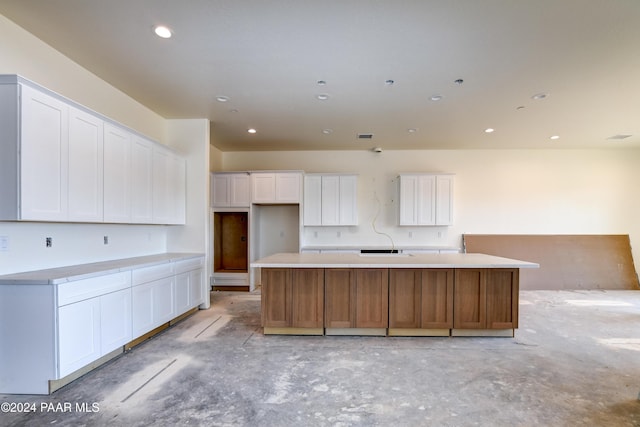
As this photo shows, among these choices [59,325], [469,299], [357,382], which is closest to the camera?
[59,325]

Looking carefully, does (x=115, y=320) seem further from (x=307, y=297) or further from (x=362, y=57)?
(x=362, y=57)

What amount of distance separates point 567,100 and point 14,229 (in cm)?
620

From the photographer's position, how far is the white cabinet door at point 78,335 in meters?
2.29

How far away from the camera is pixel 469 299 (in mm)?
3455

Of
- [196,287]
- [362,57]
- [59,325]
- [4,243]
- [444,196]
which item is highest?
[362,57]

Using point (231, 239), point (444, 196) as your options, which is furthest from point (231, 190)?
point (444, 196)

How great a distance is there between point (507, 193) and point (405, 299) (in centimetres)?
442

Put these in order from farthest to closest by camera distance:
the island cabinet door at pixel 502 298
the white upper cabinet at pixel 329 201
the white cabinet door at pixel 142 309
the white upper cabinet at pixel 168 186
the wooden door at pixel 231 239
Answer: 1. the wooden door at pixel 231 239
2. the white upper cabinet at pixel 329 201
3. the white upper cabinet at pixel 168 186
4. the island cabinet door at pixel 502 298
5. the white cabinet door at pixel 142 309

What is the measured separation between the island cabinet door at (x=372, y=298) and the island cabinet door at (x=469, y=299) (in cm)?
83

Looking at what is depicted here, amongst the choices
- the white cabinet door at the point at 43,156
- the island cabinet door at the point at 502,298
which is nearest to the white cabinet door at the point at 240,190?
the white cabinet door at the point at 43,156

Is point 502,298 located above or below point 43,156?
below

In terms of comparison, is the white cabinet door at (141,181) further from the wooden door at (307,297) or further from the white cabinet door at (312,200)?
the white cabinet door at (312,200)

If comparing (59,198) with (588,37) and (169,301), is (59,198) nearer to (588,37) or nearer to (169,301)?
(169,301)

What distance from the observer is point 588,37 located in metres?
2.49
